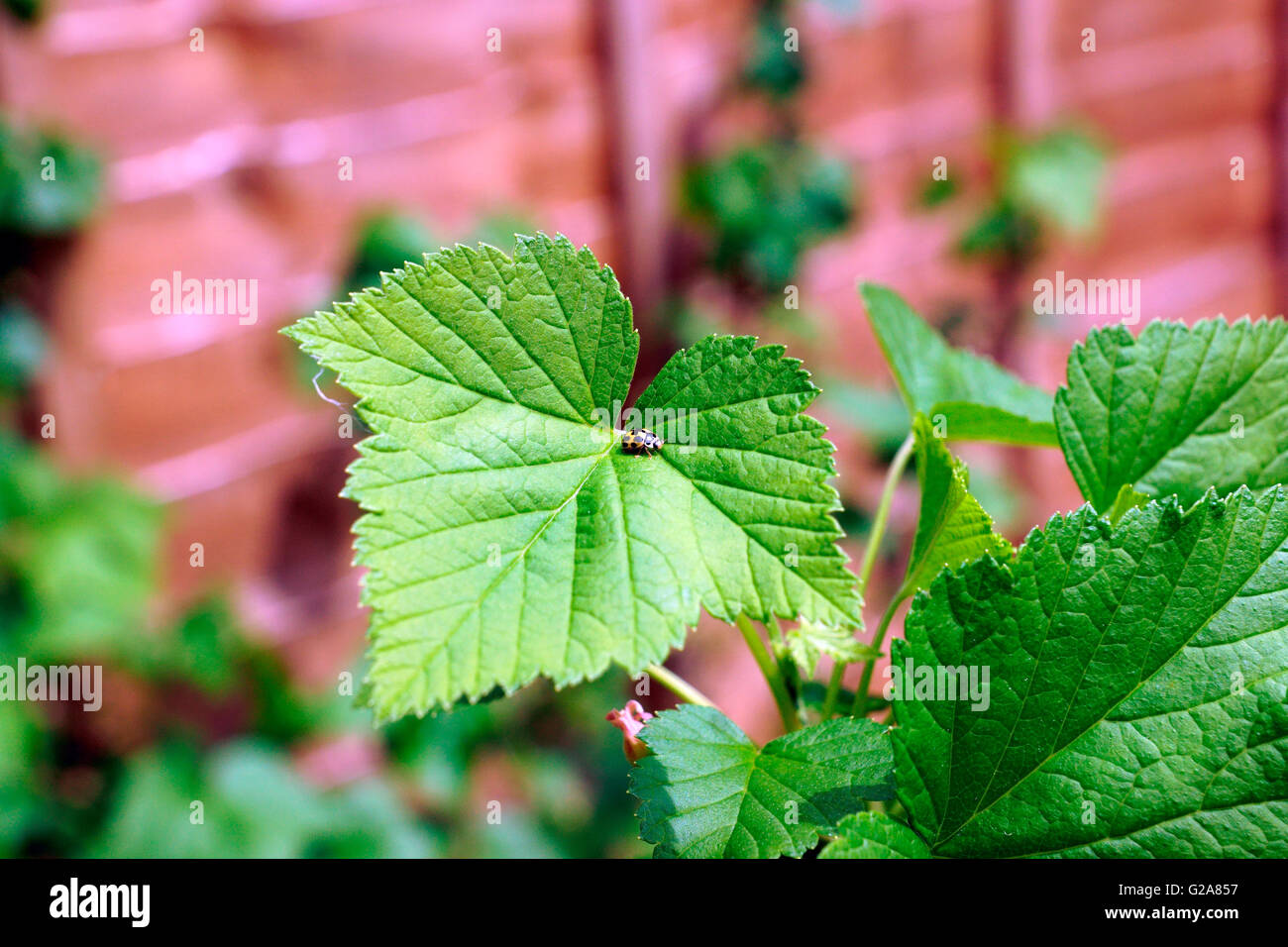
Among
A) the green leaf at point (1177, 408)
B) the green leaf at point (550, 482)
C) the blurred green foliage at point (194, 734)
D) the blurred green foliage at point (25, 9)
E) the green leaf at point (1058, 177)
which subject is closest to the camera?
Answer: the green leaf at point (550, 482)

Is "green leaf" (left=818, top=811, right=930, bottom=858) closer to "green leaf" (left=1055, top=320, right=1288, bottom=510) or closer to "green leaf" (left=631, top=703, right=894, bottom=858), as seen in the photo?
"green leaf" (left=631, top=703, right=894, bottom=858)

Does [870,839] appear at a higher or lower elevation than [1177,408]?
lower

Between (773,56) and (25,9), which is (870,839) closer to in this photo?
(25,9)

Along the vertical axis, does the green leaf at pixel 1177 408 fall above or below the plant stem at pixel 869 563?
above

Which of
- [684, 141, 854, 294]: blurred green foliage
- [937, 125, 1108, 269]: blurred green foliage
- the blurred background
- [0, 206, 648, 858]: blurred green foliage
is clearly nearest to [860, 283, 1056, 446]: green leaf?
the blurred background

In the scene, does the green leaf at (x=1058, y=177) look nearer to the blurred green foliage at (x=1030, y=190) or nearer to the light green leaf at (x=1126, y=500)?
the blurred green foliage at (x=1030, y=190)

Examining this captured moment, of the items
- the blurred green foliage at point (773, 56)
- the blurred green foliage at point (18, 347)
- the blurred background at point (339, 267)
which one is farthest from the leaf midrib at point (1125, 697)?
the blurred green foliage at point (773, 56)

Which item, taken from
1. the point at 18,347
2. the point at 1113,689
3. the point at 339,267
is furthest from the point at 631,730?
the point at 339,267

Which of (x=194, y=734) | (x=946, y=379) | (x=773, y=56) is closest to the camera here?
(x=946, y=379)
